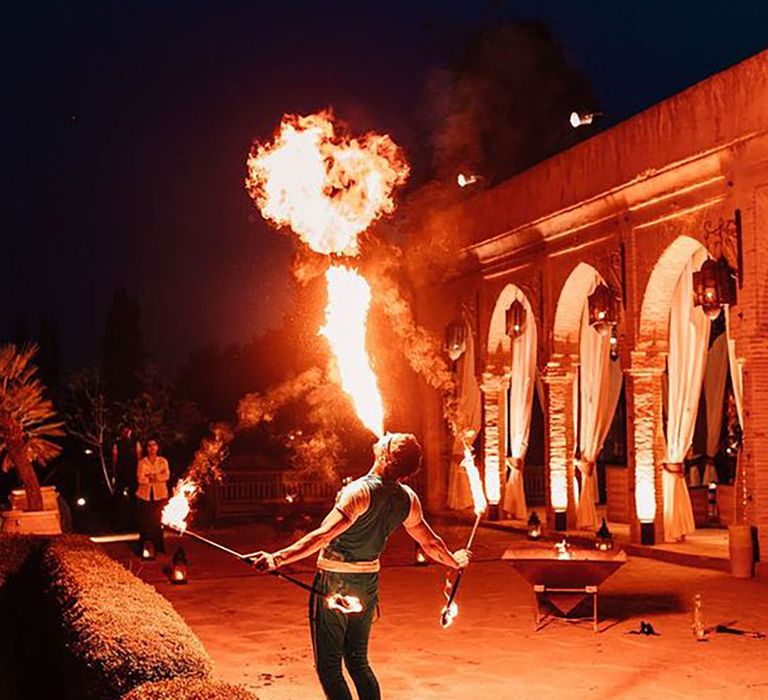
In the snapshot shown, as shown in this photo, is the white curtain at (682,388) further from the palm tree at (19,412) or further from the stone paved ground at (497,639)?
the palm tree at (19,412)

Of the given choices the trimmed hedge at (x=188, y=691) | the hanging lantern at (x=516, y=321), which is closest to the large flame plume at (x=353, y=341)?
the trimmed hedge at (x=188, y=691)

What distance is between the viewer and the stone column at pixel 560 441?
17203 mm

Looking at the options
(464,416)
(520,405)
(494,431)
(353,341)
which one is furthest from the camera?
(464,416)

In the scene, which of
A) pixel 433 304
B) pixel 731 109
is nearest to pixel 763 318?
pixel 731 109

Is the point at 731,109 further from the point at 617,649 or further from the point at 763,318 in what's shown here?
the point at 617,649

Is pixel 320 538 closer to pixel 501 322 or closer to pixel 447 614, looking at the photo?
pixel 447 614

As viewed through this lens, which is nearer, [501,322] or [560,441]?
[560,441]

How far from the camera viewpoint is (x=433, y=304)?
2183cm

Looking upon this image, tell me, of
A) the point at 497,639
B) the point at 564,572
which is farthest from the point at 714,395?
the point at 497,639

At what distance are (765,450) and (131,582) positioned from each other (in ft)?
26.3

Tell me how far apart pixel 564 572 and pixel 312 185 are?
480cm

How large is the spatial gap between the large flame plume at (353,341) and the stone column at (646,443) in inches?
278

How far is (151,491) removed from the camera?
14742 mm

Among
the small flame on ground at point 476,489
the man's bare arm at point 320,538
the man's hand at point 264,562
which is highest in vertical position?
the small flame on ground at point 476,489
